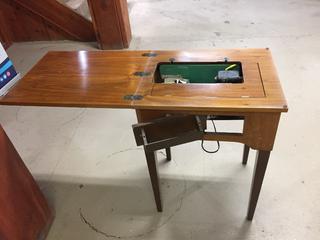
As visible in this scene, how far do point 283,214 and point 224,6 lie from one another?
10.0 feet

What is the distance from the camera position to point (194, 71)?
1260mm

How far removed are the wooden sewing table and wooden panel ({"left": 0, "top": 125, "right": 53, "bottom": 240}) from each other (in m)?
0.27

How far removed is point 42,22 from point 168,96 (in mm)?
2899

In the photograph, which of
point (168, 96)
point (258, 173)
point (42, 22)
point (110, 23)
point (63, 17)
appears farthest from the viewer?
point (42, 22)

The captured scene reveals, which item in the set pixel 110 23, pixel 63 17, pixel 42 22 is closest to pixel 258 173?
pixel 110 23

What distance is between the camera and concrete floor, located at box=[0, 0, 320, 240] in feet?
4.58

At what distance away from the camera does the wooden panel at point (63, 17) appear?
310 centimetres

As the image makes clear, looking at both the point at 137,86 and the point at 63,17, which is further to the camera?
the point at 63,17

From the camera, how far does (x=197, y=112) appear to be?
1025 millimetres

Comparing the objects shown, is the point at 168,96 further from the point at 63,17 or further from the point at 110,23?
the point at 63,17

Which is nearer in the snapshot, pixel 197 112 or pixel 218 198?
pixel 197 112

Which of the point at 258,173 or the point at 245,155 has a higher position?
the point at 258,173

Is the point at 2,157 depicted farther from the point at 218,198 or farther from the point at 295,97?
the point at 295,97

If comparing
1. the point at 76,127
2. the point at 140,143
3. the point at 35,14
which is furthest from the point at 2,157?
the point at 35,14
